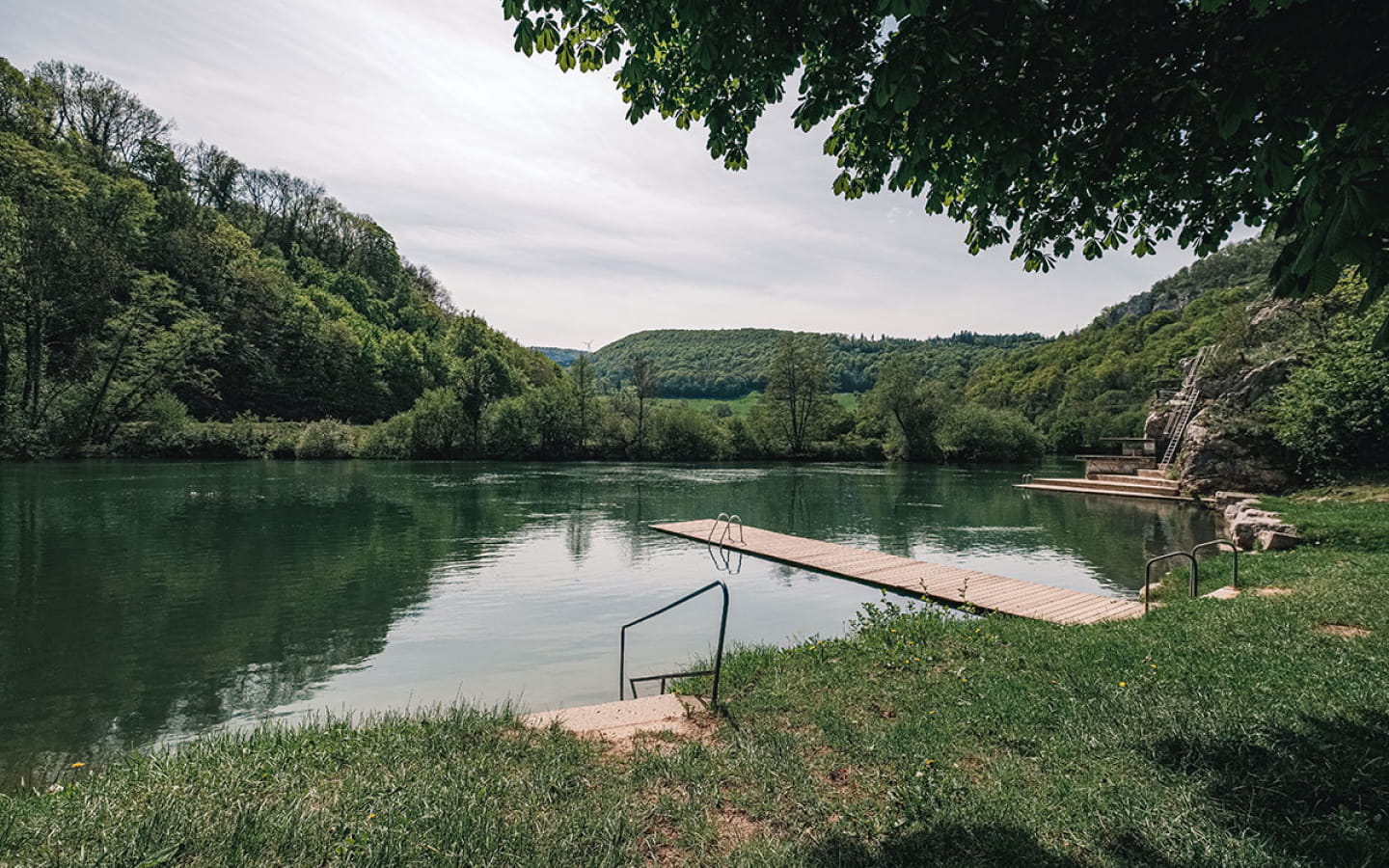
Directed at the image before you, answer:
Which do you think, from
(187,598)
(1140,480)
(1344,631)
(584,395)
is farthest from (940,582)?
(584,395)

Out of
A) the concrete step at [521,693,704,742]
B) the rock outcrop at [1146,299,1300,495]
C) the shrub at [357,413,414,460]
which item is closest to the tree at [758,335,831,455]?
the shrub at [357,413,414,460]

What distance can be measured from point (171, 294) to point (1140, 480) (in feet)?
204

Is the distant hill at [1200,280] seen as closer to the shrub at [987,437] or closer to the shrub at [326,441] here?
the shrub at [987,437]

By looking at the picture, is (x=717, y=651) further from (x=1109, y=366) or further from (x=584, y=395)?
(x=1109, y=366)

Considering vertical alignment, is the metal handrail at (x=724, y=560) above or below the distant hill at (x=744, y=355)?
below

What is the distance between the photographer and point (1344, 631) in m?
5.57

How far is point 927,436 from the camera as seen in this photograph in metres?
50.4

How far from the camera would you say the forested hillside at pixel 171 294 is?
38.2 metres

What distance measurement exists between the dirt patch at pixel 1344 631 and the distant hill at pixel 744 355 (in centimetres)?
8427

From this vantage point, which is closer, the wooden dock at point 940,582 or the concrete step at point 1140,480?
the wooden dock at point 940,582

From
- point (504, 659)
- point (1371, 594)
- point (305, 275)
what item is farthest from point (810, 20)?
point (305, 275)

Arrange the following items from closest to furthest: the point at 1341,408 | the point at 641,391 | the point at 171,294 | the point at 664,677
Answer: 1. the point at 664,677
2. the point at 1341,408
3. the point at 171,294
4. the point at 641,391

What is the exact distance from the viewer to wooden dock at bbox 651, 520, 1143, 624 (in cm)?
874

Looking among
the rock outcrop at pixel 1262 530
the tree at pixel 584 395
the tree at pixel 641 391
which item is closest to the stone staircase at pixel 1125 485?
the rock outcrop at pixel 1262 530
